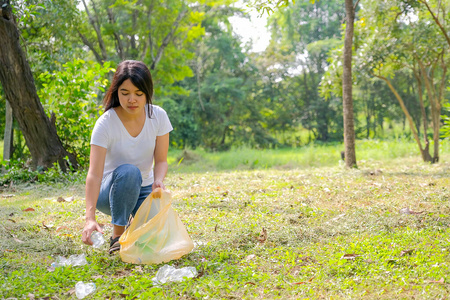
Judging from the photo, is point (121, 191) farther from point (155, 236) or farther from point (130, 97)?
point (130, 97)

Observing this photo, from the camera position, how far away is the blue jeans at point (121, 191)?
2730 mm

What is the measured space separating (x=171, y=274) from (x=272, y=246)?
84 cm

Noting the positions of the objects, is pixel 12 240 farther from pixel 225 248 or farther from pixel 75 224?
pixel 225 248

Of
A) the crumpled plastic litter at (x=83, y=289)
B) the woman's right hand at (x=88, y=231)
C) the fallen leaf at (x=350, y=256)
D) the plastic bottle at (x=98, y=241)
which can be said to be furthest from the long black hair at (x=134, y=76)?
the fallen leaf at (x=350, y=256)

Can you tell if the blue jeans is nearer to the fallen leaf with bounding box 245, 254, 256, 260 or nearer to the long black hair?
the long black hair

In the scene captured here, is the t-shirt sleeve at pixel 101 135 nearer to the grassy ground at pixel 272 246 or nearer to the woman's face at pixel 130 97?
the woman's face at pixel 130 97

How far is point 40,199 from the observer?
505 centimetres

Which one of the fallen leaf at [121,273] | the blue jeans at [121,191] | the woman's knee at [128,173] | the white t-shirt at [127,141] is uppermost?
the white t-shirt at [127,141]

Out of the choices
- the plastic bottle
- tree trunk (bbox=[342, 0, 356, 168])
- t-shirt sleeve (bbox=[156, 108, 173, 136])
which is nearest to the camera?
t-shirt sleeve (bbox=[156, 108, 173, 136])

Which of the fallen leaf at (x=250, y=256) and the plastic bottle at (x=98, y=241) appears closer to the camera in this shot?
the fallen leaf at (x=250, y=256)

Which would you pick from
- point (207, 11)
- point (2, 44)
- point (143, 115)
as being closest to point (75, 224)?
point (143, 115)

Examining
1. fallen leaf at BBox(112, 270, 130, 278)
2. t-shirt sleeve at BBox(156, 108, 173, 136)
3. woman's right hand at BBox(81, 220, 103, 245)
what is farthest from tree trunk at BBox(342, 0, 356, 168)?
woman's right hand at BBox(81, 220, 103, 245)

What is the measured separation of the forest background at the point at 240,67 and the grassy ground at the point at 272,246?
2149 mm

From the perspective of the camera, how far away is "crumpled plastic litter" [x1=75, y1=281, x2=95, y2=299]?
2.22 m
